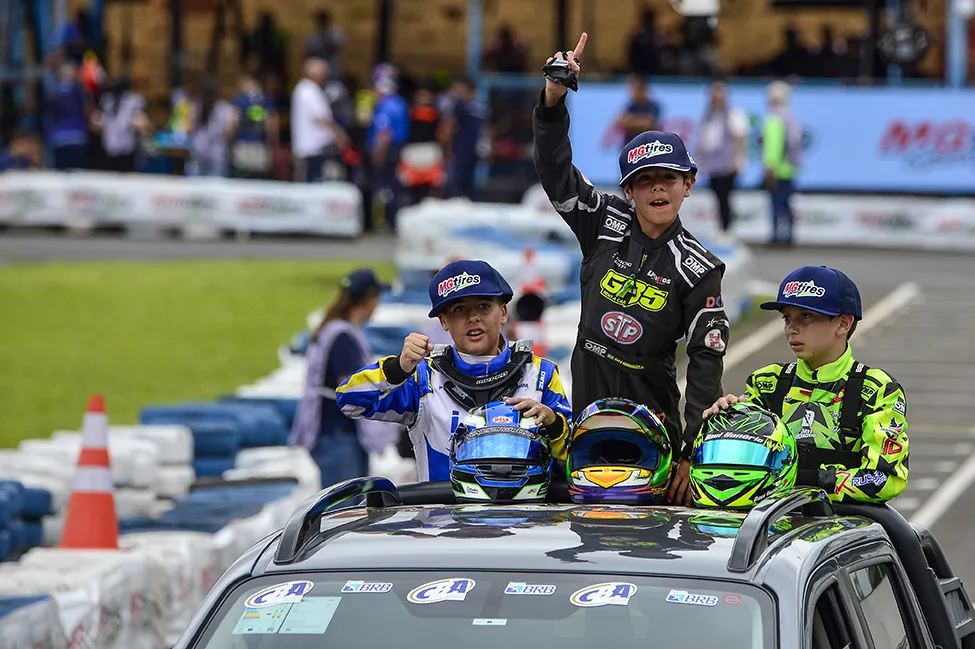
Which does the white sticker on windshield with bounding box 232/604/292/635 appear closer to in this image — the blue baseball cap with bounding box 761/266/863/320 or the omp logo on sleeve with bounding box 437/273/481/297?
the omp logo on sleeve with bounding box 437/273/481/297

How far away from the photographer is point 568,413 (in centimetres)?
585

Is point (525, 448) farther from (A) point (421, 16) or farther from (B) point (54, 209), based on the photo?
(A) point (421, 16)

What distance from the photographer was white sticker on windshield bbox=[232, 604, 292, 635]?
14.0 ft

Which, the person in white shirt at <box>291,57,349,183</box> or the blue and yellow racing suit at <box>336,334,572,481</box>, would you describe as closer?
the blue and yellow racing suit at <box>336,334,572,481</box>

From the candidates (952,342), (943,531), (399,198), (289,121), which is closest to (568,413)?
(943,531)

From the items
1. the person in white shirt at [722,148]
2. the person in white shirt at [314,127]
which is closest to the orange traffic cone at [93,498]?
the person in white shirt at [722,148]

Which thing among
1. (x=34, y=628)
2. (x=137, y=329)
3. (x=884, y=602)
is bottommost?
(x=137, y=329)

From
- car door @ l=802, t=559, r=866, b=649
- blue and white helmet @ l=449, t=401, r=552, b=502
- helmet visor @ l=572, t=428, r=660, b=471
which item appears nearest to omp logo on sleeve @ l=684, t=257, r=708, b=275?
helmet visor @ l=572, t=428, r=660, b=471

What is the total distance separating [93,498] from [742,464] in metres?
5.23

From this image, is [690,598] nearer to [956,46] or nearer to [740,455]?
[740,455]

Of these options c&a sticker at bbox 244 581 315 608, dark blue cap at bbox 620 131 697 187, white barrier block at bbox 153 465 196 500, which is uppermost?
dark blue cap at bbox 620 131 697 187

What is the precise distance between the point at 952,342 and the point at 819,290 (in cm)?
1282

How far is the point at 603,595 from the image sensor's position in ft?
13.7

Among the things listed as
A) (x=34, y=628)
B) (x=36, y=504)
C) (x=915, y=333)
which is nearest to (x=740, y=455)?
(x=34, y=628)
